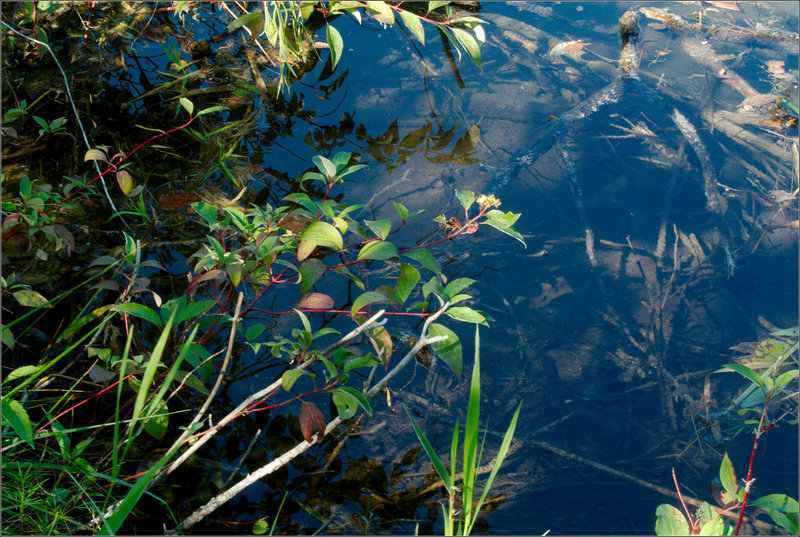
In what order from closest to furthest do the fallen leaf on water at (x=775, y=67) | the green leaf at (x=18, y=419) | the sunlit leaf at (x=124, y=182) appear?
the green leaf at (x=18, y=419), the sunlit leaf at (x=124, y=182), the fallen leaf on water at (x=775, y=67)

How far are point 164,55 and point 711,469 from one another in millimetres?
2971

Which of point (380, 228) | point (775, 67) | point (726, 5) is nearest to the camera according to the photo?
point (380, 228)

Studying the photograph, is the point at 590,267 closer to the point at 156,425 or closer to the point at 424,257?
the point at 424,257

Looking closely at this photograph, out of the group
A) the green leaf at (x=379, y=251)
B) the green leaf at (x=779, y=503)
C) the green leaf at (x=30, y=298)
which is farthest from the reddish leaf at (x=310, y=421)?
the green leaf at (x=779, y=503)

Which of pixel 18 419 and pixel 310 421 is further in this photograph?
pixel 310 421

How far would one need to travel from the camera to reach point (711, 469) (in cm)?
149

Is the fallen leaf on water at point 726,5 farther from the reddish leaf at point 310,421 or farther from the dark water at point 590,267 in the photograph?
the reddish leaf at point 310,421

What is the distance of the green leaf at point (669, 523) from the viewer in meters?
1.12

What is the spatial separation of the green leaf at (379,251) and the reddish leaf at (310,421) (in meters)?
0.44

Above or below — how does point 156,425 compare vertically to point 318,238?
below

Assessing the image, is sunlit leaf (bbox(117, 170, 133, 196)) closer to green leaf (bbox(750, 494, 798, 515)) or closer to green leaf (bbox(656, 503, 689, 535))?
green leaf (bbox(656, 503, 689, 535))

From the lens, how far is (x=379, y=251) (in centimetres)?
143

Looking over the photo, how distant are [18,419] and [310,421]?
643mm

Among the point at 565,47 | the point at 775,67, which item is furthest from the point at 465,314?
the point at 775,67
